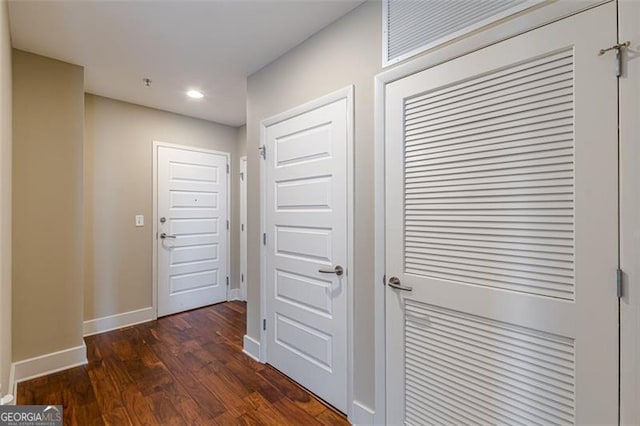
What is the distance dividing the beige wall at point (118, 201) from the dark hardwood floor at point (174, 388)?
1.70 feet

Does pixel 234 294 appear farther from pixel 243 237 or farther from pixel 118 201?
pixel 118 201

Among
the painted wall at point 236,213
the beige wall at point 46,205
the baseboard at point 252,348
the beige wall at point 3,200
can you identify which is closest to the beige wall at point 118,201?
the beige wall at point 46,205

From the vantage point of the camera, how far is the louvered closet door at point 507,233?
1.02 meters

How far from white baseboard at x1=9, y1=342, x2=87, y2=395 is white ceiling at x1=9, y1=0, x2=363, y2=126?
243cm

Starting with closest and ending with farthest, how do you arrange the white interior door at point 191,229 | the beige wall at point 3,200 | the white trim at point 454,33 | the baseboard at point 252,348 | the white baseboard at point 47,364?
the white trim at point 454,33 → the beige wall at point 3,200 → the white baseboard at point 47,364 → the baseboard at point 252,348 → the white interior door at point 191,229

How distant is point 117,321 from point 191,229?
1297 mm

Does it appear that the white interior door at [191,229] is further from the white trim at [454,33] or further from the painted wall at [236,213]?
the white trim at [454,33]

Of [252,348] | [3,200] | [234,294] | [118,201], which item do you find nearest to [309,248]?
[252,348]

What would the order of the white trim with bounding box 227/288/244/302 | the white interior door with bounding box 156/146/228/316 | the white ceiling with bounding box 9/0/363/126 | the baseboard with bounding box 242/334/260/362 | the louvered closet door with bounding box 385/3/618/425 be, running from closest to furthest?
the louvered closet door with bounding box 385/3/618/425 → the white ceiling with bounding box 9/0/363/126 → the baseboard with bounding box 242/334/260/362 → the white interior door with bounding box 156/146/228/316 → the white trim with bounding box 227/288/244/302

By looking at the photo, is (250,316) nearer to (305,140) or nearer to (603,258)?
(305,140)

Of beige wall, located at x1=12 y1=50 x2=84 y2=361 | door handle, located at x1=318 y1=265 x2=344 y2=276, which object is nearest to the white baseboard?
beige wall, located at x1=12 y1=50 x2=84 y2=361

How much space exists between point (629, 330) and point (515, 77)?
0.99 metres

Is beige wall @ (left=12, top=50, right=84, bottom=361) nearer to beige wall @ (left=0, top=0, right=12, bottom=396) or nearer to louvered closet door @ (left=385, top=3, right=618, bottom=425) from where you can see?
beige wall @ (left=0, top=0, right=12, bottom=396)

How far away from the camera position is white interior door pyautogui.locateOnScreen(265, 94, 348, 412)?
1.89 meters
